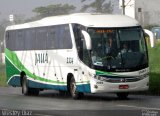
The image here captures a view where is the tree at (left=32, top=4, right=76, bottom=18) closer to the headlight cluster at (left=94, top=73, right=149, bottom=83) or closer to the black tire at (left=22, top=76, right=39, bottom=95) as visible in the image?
the black tire at (left=22, top=76, right=39, bottom=95)

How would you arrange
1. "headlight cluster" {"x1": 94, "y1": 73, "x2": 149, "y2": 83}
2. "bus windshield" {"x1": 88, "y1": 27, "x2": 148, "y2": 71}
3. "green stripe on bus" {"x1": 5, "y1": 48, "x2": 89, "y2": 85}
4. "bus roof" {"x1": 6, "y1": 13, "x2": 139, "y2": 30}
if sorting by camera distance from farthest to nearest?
"green stripe on bus" {"x1": 5, "y1": 48, "x2": 89, "y2": 85} < "bus roof" {"x1": 6, "y1": 13, "x2": 139, "y2": 30} < "bus windshield" {"x1": 88, "y1": 27, "x2": 148, "y2": 71} < "headlight cluster" {"x1": 94, "y1": 73, "x2": 149, "y2": 83}


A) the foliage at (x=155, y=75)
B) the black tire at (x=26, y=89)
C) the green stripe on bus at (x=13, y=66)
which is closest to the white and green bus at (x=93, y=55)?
the green stripe on bus at (x=13, y=66)

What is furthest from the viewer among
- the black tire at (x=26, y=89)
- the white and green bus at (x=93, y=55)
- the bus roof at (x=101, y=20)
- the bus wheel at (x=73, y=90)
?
the black tire at (x=26, y=89)

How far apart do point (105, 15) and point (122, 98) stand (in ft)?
10.3

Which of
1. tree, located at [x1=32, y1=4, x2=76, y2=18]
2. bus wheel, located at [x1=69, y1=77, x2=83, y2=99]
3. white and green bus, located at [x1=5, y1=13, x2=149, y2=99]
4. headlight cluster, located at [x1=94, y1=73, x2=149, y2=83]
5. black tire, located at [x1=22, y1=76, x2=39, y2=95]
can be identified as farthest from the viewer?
tree, located at [x1=32, y1=4, x2=76, y2=18]

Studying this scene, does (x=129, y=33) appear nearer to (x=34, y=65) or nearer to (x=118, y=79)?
(x=118, y=79)

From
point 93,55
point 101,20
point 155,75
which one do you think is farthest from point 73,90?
point 155,75

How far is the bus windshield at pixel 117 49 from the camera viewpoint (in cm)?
2223

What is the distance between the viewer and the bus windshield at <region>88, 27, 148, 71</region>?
72.9 ft

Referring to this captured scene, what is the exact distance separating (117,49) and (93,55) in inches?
34.4

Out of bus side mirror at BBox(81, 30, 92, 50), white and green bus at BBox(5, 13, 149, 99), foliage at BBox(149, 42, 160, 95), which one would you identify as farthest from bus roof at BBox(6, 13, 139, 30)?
foliage at BBox(149, 42, 160, 95)

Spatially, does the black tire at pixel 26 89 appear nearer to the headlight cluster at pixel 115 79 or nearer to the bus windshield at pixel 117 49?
the bus windshield at pixel 117 49

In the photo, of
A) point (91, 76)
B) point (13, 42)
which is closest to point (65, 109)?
point (91, 76)

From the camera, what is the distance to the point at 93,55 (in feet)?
73.3
